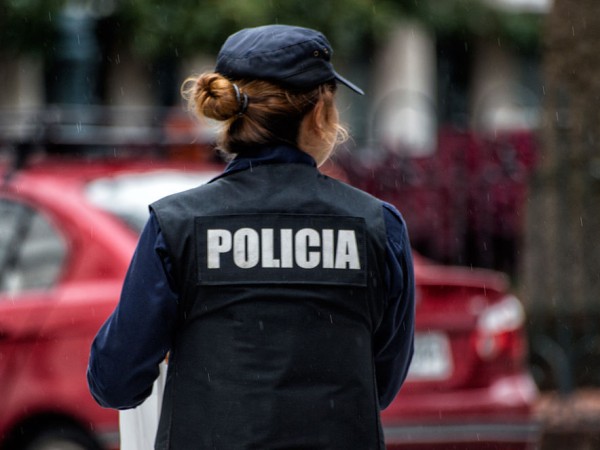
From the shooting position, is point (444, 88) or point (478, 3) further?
point (444, 88)

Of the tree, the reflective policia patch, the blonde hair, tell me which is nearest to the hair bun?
the blonde hair

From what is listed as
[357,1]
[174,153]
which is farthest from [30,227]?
[357,1]

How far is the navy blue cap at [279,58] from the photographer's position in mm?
2617

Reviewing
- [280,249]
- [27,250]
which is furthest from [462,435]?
[280,249]

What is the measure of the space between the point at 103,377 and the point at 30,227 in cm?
267

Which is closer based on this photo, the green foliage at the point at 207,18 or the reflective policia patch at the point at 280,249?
the reflective policia patch at the point at 280,249

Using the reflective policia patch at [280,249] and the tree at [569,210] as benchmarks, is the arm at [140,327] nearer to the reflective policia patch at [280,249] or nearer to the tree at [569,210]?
the reflective policia patch at [280,249]

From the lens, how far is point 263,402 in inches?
99.5

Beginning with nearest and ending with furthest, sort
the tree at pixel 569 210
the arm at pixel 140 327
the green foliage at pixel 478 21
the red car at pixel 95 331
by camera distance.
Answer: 1. the arm at pixel 140 327
2. the red car at pixel 95 331
3. the tree at pixel 569 210
4. the green foliage at pixel 478 21

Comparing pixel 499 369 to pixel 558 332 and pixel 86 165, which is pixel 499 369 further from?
pixel 86 165

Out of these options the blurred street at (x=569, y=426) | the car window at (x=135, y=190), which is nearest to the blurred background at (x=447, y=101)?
the blurred street at (x=569, y=426)

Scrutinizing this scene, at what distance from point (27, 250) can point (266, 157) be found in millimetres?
2672

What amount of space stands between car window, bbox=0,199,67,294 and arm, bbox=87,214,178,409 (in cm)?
254

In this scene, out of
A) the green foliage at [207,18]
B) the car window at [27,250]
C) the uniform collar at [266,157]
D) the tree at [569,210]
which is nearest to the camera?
the uniform collar at [266,157]
